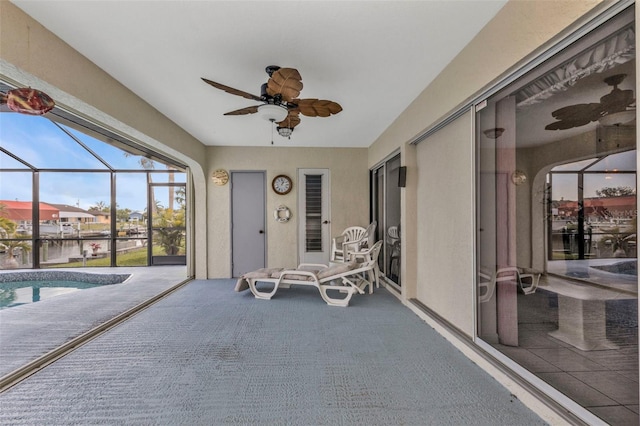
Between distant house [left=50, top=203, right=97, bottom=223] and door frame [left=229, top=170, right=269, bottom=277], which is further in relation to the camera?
distant house [left=50, top=203, right=97, bottom=223]

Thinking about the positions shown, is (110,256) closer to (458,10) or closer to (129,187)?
(129,187)

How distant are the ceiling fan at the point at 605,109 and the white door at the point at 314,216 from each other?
4299 mm

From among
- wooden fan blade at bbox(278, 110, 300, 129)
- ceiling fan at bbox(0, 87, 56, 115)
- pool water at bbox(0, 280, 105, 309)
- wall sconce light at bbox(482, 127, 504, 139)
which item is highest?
wooden fan blade at bbox(278, 110, 300, 129)

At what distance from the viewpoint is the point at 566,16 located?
4.75 feet

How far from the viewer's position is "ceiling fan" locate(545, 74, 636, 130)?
1280 mm

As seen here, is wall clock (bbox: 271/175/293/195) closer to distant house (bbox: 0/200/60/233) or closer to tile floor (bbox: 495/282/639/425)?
tile floor (bbox: 495/282/639/425)

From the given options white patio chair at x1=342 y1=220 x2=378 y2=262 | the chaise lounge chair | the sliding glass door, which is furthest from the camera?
white patio chair at x1=342 y1=220 x2=378 y2=262

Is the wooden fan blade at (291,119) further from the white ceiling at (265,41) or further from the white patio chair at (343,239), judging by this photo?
the white patio chair at (343,239)

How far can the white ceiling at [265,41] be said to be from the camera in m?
1.85

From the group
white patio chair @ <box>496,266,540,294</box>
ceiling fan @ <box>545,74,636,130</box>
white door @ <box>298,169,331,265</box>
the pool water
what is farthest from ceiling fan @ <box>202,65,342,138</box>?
the pool water

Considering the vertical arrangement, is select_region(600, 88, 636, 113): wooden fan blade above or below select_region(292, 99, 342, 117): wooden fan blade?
below

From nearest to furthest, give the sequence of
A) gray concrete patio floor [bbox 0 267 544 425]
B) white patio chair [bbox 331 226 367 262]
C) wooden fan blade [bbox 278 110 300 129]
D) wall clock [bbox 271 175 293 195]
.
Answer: gray concrete patio floor [bbox 0 267 544 425], wooden fan blade [bbox 278 110 300 129], white patio chair [bbox 331 226 367 262], wall clock [bbox 271 175 293 195]

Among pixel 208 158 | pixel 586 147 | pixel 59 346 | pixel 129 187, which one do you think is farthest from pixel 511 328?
pixel 129 187

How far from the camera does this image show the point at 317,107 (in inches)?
105
